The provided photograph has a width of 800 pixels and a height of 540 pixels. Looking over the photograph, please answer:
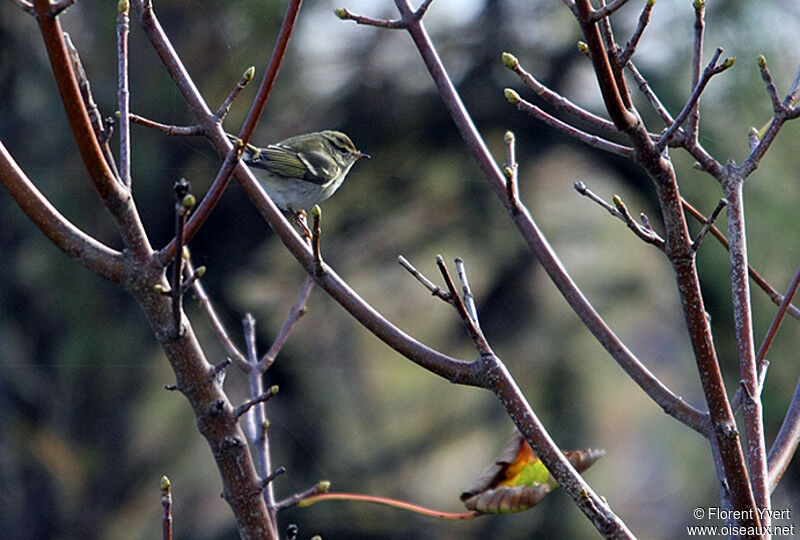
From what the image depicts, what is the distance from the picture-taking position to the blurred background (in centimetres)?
365

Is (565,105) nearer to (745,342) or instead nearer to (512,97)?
(512,97)

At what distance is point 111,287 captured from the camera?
4.03 metres

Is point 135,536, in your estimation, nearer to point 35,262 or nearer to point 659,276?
point 35,262

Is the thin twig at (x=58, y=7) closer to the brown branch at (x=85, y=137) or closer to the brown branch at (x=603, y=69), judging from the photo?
the brown branch at (x=85, y=137)

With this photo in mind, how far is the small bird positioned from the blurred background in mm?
1172

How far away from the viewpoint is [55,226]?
3.12ft

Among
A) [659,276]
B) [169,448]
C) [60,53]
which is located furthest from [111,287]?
[60,53]

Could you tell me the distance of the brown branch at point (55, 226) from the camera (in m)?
0.91

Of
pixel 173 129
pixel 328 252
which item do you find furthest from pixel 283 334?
pixel 328 252

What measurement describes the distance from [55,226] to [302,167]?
4.41 feet

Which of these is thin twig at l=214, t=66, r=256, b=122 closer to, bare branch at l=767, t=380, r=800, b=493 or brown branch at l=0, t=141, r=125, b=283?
brown branch at l=0, t=141, r=125, b=283

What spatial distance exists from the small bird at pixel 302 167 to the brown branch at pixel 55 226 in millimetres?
1052

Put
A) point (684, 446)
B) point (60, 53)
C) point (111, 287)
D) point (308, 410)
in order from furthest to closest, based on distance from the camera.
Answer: point (684, 446) → point (308, 410) → point (111, 287) → point (60, 53)

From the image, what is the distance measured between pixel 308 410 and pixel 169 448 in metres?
0.78
